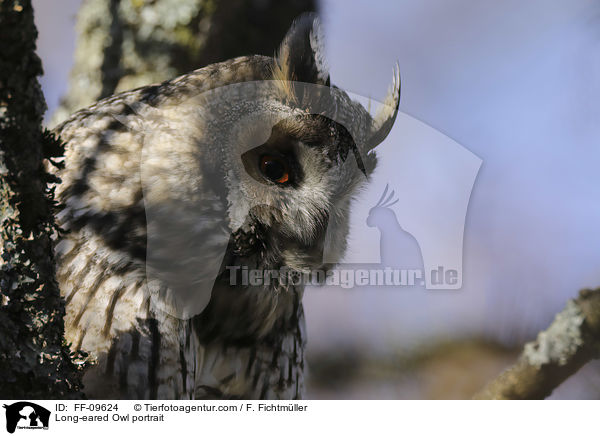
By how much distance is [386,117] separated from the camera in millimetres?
1487

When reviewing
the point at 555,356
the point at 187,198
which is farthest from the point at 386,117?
the point at 555,356

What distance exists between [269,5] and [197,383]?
1.32 metres

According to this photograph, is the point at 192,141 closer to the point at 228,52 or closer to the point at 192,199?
the point at 192,199

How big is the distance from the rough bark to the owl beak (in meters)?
0.93

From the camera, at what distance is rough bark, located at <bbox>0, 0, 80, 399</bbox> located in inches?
28.5

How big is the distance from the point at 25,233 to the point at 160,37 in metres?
1.22

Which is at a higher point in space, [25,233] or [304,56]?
[304,56]

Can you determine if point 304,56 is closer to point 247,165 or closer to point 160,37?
point 247,165

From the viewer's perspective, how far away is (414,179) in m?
1.47
